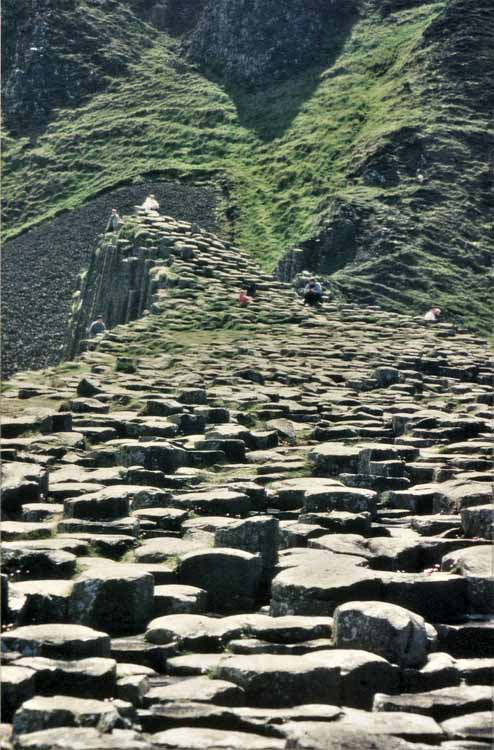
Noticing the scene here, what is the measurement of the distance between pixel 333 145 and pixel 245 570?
200ft

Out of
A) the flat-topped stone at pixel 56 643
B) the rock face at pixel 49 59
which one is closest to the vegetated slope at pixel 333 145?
the rock face at pixel 49 59

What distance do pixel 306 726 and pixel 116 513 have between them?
4001 mm

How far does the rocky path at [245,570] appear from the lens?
16.4 ft

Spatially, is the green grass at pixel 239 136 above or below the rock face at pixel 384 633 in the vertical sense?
above

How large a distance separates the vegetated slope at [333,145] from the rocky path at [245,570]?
2679cm

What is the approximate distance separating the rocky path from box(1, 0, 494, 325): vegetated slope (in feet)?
87.9

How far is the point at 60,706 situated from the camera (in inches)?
187

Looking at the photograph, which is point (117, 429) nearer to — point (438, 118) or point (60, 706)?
point (60, 706)

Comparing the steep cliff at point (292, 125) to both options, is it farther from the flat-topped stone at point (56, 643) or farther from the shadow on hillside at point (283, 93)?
the flat-topped stone at point (56, 643)

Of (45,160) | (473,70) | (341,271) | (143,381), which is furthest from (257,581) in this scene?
(45,160)

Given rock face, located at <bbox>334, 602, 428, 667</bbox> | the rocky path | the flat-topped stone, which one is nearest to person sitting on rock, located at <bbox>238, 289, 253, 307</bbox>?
the rocky path

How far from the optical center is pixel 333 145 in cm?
6675

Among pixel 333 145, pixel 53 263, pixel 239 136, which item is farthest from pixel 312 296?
pixel 239 136

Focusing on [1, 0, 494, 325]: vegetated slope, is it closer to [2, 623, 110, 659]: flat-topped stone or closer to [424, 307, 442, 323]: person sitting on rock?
[424, 307, 442, 323]: person sitting on rock
